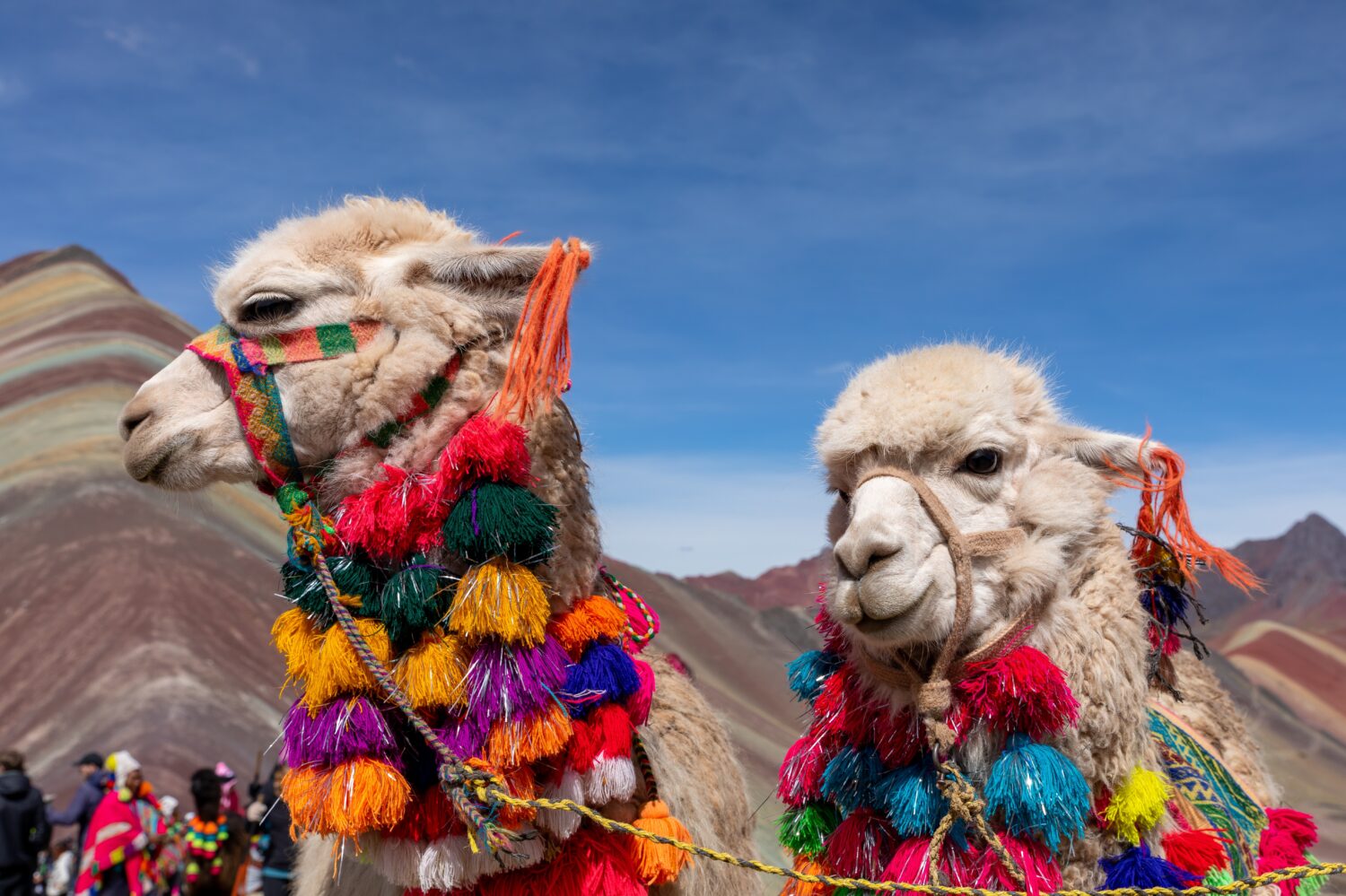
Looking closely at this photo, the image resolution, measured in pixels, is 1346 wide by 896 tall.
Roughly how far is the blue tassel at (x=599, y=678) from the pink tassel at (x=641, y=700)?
27 mm

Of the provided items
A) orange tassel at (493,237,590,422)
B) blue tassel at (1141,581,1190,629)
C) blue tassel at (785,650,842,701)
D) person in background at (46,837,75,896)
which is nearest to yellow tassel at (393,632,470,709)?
orange tassel at (493,237,590,422)

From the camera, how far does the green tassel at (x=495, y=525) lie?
88.7 inches

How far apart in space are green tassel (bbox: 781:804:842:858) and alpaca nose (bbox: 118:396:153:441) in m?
1.91

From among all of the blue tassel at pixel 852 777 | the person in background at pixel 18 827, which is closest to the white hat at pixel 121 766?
the person in background at pixel 18 827

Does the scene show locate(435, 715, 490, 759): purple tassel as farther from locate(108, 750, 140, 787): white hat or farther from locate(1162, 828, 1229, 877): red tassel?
locate(108, 750, 140, 787): white hat

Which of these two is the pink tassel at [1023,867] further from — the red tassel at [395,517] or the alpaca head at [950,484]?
the red tassel at [395,517]

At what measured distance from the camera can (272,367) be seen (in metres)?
2.43

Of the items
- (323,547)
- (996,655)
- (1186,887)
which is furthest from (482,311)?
(1186,887)

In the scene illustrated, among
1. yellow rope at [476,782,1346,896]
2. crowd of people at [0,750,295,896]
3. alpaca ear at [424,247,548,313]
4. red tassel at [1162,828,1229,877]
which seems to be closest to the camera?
yellow rope at [476,782,1346,896]

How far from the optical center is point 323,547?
238 cm

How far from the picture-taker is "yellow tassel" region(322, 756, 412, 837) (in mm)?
2154

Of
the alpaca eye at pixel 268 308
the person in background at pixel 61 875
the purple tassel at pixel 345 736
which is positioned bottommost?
the person in background at pixel 61 875

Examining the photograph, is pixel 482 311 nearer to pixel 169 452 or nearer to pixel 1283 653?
pixel 169 452

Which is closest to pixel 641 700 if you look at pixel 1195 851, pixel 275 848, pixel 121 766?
pixel 1195 851
